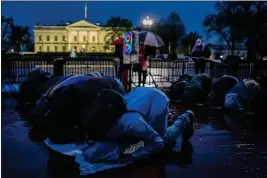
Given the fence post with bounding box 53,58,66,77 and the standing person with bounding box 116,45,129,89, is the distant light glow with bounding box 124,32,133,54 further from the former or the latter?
the fence post with bounding box 53,58,66,77

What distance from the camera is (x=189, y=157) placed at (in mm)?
4594

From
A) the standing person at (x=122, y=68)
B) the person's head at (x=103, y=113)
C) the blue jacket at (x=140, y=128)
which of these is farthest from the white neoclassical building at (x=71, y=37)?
the person's head at (x=103, y=113)

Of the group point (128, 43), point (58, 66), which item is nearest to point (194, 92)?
point (128, 43)

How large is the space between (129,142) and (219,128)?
265 centimetres

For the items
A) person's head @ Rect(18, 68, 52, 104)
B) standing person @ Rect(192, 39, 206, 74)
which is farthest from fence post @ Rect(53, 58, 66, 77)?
standing person @ Rect(192, 39, 206, 74)

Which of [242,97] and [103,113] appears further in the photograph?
[242,97]

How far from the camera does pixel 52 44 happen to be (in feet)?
326

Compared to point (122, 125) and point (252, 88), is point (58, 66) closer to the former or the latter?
point (252, 88)

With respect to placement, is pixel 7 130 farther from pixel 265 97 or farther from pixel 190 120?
pixel 265 97

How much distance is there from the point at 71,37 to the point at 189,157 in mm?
97965

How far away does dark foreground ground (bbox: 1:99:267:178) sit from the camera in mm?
3990

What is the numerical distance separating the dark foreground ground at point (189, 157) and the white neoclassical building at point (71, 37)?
92101 millimetres

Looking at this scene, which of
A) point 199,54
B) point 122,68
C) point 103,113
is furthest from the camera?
point 199,54

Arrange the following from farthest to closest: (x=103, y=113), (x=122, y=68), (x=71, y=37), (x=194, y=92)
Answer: (x=71, y=37)
(x=122, y=68)
(x=194, y=92)
(x=103, y=113)
